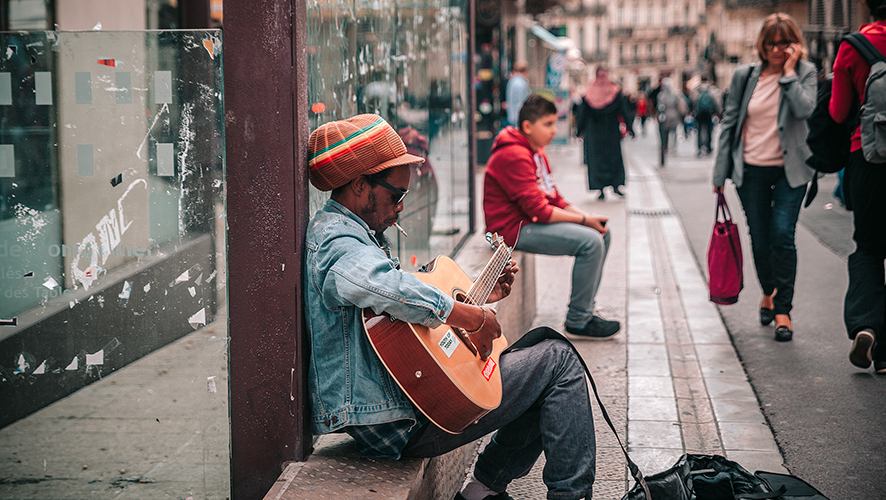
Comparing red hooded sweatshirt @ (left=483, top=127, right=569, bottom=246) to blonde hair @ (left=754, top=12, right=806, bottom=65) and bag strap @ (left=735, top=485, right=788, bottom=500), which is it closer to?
blonde hair @ (left=754, top=12, right=806, bottom=65)

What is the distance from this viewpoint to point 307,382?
2.62 m

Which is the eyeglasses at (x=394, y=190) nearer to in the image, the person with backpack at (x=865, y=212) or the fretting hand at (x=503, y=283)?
the fretting hand at (x=503, y=283)

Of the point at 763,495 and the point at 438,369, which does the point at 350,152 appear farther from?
the point at 763,495

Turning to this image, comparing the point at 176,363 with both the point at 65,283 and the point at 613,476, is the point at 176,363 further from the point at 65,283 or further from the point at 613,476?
the point at 613,476

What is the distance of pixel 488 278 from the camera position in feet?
9.62

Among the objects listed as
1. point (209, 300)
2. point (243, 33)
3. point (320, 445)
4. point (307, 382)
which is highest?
point (243, 33)

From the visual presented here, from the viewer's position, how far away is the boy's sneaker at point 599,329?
207 inches

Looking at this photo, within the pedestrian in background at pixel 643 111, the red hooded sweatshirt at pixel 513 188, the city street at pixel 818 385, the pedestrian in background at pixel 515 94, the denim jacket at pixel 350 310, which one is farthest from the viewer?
the pedestrian in background at pixel 643 111

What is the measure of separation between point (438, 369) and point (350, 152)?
695mm

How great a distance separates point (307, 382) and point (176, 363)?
1.38 ft

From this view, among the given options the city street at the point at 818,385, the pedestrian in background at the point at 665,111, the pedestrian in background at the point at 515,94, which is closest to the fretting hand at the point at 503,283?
the city street at the point at 818,385

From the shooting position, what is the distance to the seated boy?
491 cm

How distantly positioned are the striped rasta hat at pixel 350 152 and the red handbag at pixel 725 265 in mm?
3063

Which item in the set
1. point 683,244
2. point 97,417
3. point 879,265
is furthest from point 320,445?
point 683,244
